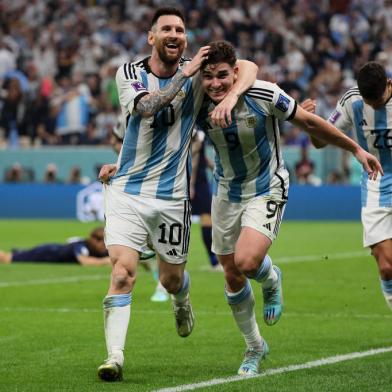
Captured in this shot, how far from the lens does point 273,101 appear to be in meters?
7.55

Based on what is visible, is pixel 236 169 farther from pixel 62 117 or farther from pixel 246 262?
pixel 62 117

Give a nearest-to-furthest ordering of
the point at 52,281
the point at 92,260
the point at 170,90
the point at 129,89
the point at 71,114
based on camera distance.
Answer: the point at 170,90, the point at 129,89, the point at 52,281, the point at 92,260, the point at 71,114

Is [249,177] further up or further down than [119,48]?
further down

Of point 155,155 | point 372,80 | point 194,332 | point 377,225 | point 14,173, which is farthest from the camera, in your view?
point 14,173

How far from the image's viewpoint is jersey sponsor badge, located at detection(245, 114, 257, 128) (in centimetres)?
762

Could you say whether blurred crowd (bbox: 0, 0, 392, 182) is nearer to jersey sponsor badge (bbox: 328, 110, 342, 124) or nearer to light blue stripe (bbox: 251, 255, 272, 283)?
jersey sponsor badge (bbox: 328, 110, 342, 124)

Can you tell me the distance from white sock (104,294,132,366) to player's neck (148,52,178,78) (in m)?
1.51

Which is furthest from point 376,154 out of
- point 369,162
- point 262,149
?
point 262,149

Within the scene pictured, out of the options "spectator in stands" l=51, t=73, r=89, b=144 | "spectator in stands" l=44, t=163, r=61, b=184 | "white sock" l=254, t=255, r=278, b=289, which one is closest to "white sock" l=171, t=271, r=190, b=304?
→ "white sock" l=254, t=255, r=278, b=289

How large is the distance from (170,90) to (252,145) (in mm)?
789

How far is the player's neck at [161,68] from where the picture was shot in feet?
25.3

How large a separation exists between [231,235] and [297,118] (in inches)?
38.6

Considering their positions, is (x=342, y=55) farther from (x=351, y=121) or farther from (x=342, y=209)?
(x=351, y=121)

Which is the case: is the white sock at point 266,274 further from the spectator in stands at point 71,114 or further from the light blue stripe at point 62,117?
the light blue stripe at point 62,117
